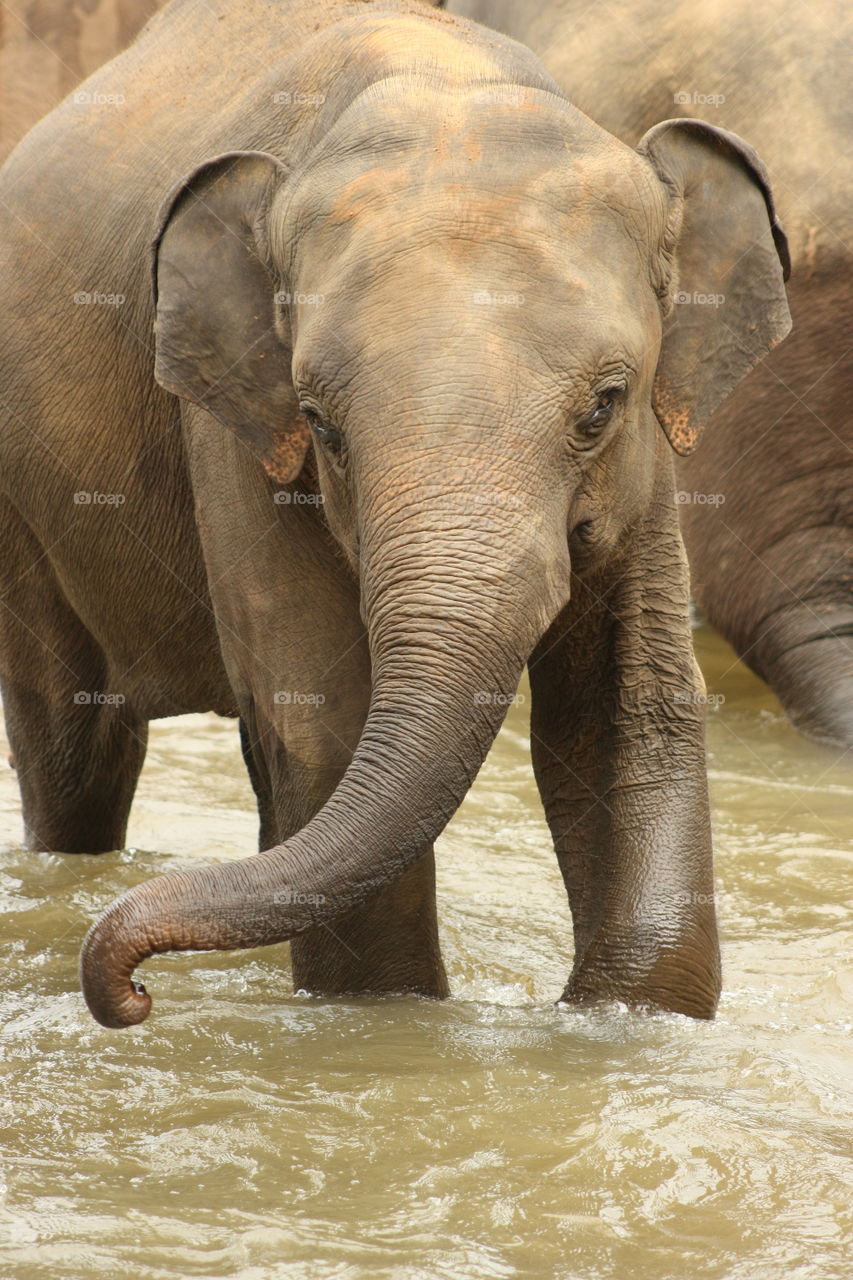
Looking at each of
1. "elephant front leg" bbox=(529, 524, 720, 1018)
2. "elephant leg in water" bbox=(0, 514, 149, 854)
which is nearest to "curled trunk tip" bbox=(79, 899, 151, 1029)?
"elephant front leg" bbox=(529, 524, 720, 1018)

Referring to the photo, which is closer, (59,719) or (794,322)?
(59,719)

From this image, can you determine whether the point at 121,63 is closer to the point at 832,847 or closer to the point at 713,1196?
the point at 832,847

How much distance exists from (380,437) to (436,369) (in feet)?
0.50

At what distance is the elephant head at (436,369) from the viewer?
357 centimetres

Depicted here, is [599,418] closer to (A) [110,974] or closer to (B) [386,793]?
(B) [386,793]


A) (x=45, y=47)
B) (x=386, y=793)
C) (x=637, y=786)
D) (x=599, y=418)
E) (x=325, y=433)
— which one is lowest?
(x=637, y=786)

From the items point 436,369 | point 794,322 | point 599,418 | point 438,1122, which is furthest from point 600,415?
point 794,322

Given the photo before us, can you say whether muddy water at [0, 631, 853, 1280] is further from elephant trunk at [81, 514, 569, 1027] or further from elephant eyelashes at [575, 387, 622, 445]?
elephant eyelashes at [575, 387, 622, 445]

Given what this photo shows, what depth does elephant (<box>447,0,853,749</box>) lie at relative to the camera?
7.80 m

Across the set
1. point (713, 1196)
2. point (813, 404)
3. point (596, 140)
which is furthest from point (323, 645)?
point (813, 404)

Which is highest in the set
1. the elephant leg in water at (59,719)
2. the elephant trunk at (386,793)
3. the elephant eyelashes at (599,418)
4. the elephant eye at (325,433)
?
the elephant eyelashes at (599,418)

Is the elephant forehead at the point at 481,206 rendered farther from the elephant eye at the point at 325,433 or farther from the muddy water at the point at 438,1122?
the muddy water at the point at 438,1122

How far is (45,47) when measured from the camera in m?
13.1

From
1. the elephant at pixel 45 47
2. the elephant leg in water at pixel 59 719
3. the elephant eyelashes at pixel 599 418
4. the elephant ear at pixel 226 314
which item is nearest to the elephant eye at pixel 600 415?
the elephant eyelashes at pixel 599 418
